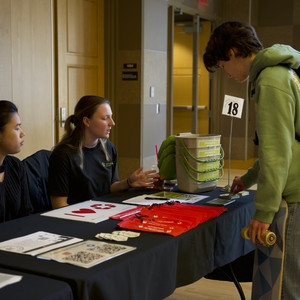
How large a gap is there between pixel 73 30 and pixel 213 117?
3754 millimetres

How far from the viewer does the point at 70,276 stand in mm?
1435

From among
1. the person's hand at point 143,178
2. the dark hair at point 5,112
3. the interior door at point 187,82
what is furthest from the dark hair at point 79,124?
the interior door at point 187,82

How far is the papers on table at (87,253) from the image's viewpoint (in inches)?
61.2

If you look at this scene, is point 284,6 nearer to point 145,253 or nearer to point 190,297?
point 190,297

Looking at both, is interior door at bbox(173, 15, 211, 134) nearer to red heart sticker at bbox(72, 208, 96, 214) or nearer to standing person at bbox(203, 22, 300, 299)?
red heart sticker at bbox(72, 208, 96, 214)

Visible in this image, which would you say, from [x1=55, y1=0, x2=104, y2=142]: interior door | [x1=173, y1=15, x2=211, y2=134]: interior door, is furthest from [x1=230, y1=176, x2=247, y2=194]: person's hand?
[x1=173, y1=15, x2=211, y2=134]: interior door

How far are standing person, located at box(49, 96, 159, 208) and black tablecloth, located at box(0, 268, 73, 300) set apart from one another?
130 cm

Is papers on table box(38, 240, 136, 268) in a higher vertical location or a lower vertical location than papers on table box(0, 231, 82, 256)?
higher

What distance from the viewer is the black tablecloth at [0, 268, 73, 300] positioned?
130cm

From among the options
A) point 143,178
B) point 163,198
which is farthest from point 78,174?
point 163,198

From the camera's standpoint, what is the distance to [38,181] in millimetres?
2877

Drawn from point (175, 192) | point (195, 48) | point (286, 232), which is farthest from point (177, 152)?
point (195, 48)

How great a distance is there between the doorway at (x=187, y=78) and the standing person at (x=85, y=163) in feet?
16.5

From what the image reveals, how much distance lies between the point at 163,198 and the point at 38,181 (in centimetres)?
73
